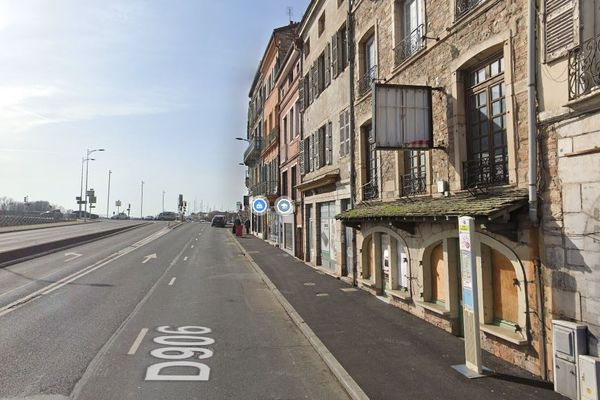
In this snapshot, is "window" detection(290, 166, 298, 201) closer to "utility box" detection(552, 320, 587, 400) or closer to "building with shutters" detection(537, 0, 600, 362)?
"building with shutters" detection(537, 0, 600, 362)

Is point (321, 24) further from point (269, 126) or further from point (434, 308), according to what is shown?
point (269, 126)

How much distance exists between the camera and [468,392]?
239 inches

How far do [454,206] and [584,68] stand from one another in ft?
9.60

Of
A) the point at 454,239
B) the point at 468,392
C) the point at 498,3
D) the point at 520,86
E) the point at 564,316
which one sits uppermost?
the point at 498,3

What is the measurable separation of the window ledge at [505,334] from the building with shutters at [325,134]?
28.3ft

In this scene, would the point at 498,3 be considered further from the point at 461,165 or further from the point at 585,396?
the point at 585,396

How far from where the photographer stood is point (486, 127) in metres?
8.45

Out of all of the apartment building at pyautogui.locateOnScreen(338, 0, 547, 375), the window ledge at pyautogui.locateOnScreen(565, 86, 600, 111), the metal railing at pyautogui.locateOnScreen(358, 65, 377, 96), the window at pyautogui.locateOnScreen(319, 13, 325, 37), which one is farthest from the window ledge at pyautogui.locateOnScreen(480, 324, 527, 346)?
the window at pyautogui.locateOnScreen(319, 13, 325, 37)

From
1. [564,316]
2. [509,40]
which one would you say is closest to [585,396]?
[564,316]

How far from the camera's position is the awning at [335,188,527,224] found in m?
6.77

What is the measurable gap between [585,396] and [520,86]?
438 cm

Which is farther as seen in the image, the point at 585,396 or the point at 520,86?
the point at 520,86

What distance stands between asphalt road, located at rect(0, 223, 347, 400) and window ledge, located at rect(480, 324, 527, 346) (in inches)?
108

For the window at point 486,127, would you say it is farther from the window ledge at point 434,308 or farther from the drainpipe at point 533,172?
the window ledge at point 434,308
